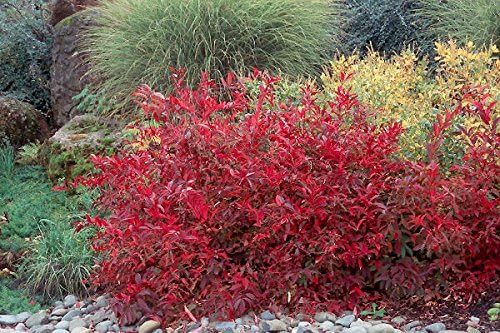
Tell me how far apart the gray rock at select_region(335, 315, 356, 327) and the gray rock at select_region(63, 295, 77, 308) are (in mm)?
1693

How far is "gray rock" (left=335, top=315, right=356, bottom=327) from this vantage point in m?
3.51

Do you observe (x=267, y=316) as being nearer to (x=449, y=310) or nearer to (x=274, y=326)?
(x=274, y=326)

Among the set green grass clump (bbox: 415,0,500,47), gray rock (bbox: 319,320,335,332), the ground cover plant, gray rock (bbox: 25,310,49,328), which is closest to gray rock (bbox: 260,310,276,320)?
gray rock (bbox: 319,320,335,332)

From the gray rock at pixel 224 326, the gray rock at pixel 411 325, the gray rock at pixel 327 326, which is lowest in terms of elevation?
the gray rock at pixel 224 326

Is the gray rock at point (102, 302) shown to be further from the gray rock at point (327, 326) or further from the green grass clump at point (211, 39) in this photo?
the green grass clump at point (211, 39)

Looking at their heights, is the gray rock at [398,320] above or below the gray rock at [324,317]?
above

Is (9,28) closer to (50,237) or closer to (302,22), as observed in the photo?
(302,22)

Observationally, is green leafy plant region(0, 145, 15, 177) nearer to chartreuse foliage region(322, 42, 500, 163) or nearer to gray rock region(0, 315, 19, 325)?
gray rock region(0, 315, 19, 325)

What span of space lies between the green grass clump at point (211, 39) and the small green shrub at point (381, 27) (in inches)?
25.2

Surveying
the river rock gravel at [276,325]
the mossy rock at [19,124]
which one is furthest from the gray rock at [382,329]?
the mossy rock at [19,124]

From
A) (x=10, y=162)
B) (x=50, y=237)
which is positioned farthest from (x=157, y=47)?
(x=50, y=237)

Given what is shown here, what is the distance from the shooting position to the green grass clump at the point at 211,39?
20.5ft

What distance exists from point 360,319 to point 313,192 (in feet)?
2.13

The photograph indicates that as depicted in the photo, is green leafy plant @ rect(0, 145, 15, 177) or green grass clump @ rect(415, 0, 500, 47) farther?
green leafy plant @ rect(0, 145, 15, 177)
